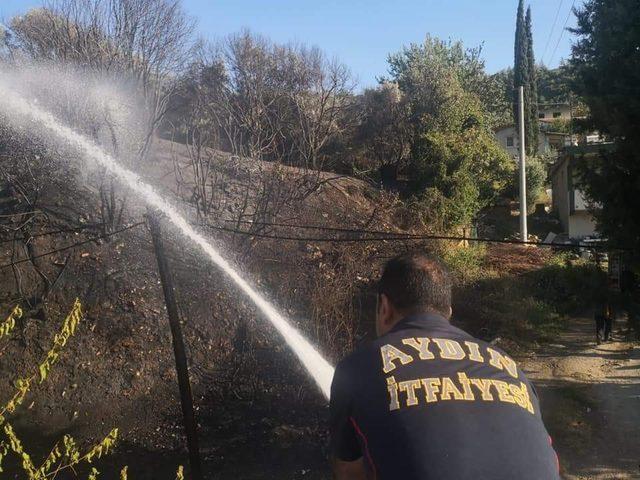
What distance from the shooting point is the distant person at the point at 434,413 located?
1691mm

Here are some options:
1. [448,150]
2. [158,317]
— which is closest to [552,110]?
[448,150]

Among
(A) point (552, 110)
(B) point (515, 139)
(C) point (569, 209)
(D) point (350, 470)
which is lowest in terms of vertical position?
(D) point (350, 470)

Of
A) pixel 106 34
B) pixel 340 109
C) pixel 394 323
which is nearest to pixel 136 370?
pixel 106 34

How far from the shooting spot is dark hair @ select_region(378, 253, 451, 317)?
225 cm

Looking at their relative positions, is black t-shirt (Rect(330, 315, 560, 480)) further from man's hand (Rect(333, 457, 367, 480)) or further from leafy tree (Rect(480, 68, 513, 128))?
leafy tree (Rect(480, 68, 513, 128))

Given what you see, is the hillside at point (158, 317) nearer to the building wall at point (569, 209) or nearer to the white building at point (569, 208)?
the white building at point (569, 208)

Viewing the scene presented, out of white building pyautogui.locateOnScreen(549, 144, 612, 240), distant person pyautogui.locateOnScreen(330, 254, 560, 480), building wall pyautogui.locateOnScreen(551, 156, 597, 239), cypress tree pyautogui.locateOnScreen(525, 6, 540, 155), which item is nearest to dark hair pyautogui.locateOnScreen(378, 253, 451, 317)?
distant person pyautogui.locateOnScreen(330, 254, 560, 480)

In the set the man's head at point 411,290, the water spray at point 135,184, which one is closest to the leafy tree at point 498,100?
→ the water spray at point 135,184

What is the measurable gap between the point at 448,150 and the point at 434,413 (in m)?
18.0

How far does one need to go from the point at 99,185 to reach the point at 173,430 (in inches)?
221

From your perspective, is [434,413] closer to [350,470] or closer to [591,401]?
[350,470]

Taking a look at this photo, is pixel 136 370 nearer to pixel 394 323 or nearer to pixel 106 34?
pixel 106 34

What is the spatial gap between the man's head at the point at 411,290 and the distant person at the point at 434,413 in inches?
7.0

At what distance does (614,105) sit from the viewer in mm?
6973
